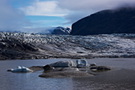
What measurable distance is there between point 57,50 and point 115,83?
103868mm

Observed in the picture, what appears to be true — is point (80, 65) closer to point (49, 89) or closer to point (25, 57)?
point (49, 89)

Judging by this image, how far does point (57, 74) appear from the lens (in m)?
48.8

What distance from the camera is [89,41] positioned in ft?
579

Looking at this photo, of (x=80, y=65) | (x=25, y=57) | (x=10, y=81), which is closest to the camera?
(x=10, y=81)

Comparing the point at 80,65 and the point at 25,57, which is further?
the point at 25,57

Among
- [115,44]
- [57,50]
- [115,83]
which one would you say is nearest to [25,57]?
[57,50]

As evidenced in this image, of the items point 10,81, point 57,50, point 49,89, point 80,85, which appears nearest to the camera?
point 49,89

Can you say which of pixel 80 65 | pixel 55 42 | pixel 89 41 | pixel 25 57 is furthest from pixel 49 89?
pixel 89 41

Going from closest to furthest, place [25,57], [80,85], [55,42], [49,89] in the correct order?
1. [49,89]
2. [80,85]
3. [25,57]
4. [55,42]

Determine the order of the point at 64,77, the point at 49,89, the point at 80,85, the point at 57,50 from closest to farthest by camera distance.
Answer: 1. the point at 49,89
2. the point at 80,85
3. the point at 64,77
4. the point at 57,50

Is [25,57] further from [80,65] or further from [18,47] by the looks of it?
[80,65]

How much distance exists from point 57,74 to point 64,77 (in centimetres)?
194

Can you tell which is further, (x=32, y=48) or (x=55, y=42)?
(x=55, y=42)

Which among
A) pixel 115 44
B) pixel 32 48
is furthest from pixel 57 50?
pixel 115 44
